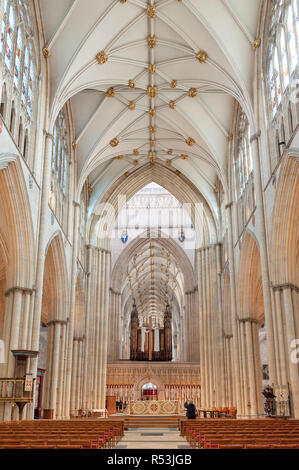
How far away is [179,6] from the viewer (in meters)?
17.6

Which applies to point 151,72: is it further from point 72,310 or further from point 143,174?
point 72,310

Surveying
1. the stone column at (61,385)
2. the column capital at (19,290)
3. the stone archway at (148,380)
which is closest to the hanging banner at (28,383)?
the column capital at (19,290)

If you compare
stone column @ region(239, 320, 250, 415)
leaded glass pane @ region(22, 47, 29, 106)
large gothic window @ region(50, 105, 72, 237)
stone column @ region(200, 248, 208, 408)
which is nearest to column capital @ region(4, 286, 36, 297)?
large gothic window @ region(50, 105, 72, 237)

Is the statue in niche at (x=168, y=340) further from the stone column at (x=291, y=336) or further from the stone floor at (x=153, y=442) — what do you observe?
the stone floor at (x=153, y=442)

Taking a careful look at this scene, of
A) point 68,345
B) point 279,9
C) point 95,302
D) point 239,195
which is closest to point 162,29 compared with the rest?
point 279,9

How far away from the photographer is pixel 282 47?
619 inches

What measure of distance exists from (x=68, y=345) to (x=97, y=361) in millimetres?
6885

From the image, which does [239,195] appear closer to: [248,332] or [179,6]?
[248,332]

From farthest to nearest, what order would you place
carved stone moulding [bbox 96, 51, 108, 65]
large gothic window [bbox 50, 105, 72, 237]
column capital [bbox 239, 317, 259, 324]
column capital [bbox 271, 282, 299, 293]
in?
column capital [bbox 239, 317, 259, 324]
large gothic window [bbox 50, 105, 72, 237]
carved stone moulding [bbox 96, 51, 108, 65]
column capital [bbox 271, 282, 299, 293]

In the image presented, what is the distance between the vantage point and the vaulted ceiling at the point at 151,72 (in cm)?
1739

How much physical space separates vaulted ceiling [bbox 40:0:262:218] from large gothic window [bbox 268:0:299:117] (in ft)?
3.88

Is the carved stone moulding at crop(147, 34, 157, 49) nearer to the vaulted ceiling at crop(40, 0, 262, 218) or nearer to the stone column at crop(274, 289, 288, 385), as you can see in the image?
the vaulted ceiling at crop(40, 0, 262, 218)

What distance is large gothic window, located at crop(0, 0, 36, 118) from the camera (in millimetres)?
14195

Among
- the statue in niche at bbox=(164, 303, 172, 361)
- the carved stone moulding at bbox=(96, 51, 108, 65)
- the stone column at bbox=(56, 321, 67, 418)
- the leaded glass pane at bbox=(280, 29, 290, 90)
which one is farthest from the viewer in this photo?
the statue in niche at bbox=(164, 303, 172, 361)
